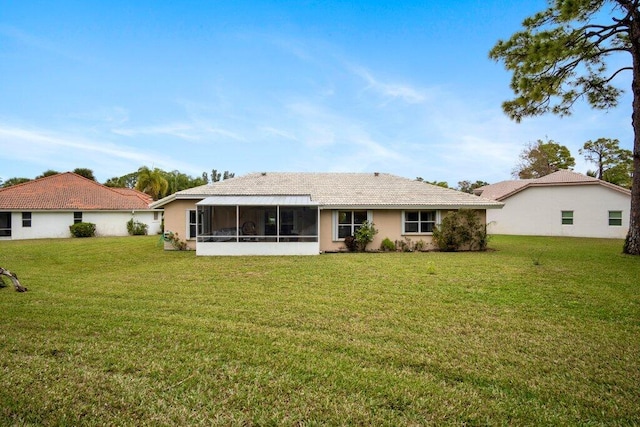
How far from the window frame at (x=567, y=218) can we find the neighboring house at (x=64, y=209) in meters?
37.2

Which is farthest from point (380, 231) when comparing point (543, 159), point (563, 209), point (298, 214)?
point (543, 159)

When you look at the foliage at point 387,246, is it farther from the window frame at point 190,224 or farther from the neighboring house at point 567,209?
the neighboring house at point 567,209

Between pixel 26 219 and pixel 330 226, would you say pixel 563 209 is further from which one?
pixel 26 219

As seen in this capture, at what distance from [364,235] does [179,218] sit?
10.9m

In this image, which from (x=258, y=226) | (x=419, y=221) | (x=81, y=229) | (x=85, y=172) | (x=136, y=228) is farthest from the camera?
(x=85, y=172)

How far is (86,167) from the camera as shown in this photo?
184ft

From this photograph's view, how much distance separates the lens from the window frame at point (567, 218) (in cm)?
2794

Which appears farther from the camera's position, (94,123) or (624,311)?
(94,123)

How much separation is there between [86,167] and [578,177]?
6969 centimetres

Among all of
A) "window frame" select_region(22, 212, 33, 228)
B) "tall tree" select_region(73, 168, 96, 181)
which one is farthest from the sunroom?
"tall tree" select_region(73, 168, 96, 181)

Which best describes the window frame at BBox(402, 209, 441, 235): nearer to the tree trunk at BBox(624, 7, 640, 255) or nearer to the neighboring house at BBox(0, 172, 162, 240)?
the tree trunk at BBox(624, 7, 640, 255)

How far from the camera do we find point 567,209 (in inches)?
1102

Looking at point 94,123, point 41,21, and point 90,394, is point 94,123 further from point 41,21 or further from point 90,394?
point 90,394

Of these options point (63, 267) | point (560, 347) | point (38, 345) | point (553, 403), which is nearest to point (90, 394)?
point (38, 345)
